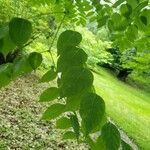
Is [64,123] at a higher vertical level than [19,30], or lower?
lower

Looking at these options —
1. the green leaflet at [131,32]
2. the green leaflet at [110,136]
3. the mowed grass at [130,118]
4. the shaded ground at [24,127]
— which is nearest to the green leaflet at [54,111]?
the green leaflet at [110,136]

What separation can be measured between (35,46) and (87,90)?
40.7ft

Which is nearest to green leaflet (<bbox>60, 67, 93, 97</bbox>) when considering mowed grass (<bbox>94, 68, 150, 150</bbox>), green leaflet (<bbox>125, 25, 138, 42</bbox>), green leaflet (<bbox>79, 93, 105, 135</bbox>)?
green leaflet (<bbox>79, 93, 105, 135</bbox>)

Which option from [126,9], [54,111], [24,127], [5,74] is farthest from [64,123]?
[24,127]

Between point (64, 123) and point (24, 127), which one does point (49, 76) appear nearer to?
point (64, 123)

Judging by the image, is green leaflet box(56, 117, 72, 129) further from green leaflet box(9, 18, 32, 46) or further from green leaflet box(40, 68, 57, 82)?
green leaflet box(9, 18, 32, 46)

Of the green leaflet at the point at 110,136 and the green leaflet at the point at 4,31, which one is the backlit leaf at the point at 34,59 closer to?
the green leaflet at the point at 4,31

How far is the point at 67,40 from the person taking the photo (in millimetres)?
799

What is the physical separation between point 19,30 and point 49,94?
0.25 meters

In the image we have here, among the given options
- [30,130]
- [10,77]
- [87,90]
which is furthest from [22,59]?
[30,130]

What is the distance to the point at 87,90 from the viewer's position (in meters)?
0.73

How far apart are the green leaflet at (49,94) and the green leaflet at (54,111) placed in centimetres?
3

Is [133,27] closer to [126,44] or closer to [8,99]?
[126,44]

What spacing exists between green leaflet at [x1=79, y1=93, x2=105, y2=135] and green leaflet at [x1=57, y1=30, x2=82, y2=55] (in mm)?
127
